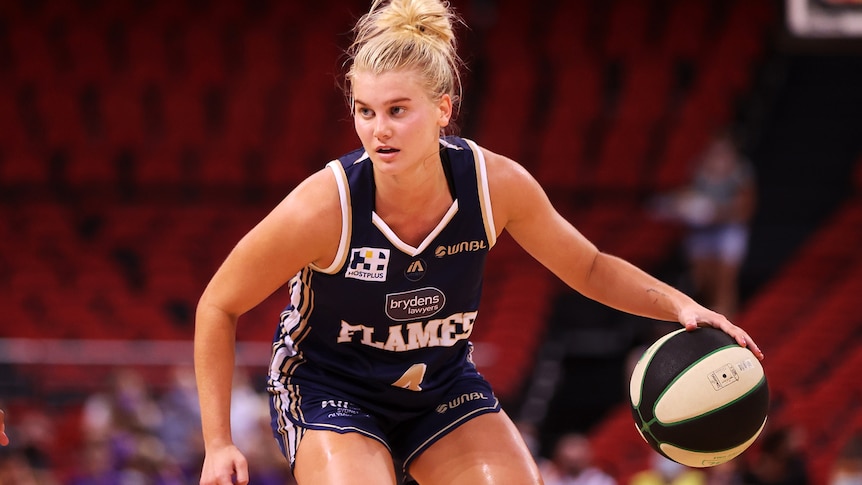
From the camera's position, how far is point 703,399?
3.24 metres

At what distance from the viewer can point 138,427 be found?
8.73 meters

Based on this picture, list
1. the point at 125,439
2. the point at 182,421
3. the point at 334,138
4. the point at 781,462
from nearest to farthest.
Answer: the point at 781,462 < the point at 125,439 < the point at 182,421 < the point at 334,138

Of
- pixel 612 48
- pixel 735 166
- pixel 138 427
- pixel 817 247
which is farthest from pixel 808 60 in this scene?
pixel 138 427

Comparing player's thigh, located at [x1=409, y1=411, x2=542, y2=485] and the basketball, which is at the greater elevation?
the basketball

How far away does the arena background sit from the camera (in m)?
11.7

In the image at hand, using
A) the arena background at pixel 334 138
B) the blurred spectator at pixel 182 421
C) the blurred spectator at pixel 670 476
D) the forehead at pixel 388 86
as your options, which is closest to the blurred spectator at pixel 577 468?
the blurred spectator at pixel 670 476

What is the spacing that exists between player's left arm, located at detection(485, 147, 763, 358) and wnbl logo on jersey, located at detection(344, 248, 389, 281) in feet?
1.23

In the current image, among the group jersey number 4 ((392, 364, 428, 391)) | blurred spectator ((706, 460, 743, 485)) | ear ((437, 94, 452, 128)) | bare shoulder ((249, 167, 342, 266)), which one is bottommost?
blurred spectator ((706, 460, 743, 485))

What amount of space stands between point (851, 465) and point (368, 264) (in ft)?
12.4

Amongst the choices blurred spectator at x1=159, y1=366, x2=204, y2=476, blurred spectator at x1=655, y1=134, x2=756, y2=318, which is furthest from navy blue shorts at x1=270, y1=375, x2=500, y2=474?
blurred spectator at x1=655, y1=134, x2=756, y2=318

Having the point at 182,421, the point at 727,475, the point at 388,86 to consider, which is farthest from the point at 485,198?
the point at 182,421

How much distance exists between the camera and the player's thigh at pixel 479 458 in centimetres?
327

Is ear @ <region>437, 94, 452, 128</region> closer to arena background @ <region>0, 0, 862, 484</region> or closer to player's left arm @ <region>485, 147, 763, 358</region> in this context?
player's left arm @ <region>485, 147, 763, 358</region>

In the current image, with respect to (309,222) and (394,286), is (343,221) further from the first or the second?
(394,286)
